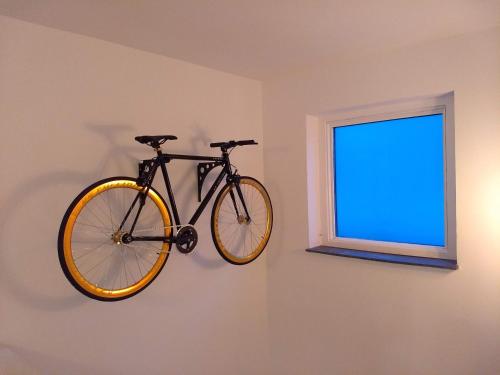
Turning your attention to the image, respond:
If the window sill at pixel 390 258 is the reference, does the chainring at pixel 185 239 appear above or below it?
above

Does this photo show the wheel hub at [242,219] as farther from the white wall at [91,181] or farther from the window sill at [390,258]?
the window sill at [390,258]

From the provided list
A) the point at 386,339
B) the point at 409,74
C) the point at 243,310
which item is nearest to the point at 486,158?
the point at 409,74

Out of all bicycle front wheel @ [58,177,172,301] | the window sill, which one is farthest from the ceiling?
the window sill

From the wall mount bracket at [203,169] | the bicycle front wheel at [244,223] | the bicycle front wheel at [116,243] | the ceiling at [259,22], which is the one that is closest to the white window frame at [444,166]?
the ceiling at [259,22]

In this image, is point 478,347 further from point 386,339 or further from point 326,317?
point 326,317

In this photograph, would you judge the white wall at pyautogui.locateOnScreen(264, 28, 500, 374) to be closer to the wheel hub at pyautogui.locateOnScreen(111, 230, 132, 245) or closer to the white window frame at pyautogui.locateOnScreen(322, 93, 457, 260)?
the white window frame at pyautogui.locateOnScreen(322, 93, 457, 260)

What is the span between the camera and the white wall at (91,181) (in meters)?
1.66

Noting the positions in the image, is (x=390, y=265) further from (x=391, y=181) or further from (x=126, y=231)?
(x=126, y=231)

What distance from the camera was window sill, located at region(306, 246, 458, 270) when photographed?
207 cm

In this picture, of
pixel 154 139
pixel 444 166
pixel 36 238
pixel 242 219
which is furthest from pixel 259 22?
pixel 36 238

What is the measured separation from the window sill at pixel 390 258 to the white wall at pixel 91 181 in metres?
0.74

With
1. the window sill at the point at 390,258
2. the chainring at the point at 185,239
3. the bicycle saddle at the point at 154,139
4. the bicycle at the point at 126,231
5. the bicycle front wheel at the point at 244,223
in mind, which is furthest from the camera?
the bicycle front wheel at the point at 244,223

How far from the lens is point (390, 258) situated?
2.27 m

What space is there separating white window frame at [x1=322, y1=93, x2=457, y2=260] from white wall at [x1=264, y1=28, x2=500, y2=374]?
0.40 ft
